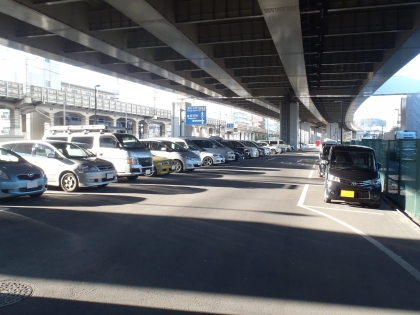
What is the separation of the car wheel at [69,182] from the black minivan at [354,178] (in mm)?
7924

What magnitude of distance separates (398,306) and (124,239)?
15.2ft

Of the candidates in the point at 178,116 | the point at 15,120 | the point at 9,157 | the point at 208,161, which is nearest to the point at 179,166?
the point at 208,161

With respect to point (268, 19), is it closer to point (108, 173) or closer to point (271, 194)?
point (271, 194)

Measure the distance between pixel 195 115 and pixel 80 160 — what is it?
39.7 meters

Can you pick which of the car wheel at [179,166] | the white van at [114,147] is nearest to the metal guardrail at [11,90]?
the white van at [114,147]

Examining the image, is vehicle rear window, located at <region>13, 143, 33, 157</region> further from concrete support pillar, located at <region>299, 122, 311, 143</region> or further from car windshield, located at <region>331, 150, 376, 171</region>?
concrete support pillar, located at <region>299, 122, 311, 143</region>

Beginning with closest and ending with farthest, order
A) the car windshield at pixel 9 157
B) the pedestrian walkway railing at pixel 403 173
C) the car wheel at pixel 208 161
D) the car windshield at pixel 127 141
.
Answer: the pedestrian walkway railing at pixel 403 173
the car windshield at pixel 9 157
the car windshield at pixel 127 141
the car wheel at pixel 208 161

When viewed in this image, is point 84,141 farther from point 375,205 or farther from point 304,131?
point 304,131

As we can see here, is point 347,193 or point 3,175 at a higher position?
point 3,175

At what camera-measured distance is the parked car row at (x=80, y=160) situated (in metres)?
11.4

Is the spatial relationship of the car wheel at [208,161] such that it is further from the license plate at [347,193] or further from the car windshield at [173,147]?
the license plate at [347,193]

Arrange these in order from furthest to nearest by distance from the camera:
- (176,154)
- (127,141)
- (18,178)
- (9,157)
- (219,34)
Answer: (219,34) → (176,154) → (127,141) → (9,157) → (18,178)

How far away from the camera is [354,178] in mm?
11555

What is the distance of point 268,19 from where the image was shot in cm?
1786
